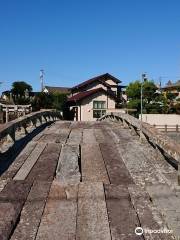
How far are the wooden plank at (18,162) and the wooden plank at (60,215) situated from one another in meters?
1.08

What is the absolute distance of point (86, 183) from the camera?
6.46 meters

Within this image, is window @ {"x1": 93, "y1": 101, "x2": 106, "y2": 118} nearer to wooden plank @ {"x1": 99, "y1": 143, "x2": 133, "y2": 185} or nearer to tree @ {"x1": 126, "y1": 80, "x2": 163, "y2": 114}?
tree @ {"x1": 126, "y1": 80, "x2": 163, "y2": 114}

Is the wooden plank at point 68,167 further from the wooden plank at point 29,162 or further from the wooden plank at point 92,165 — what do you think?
the wooden plank at point 29,162

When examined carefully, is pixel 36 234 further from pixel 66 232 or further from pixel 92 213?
pixel 92 213

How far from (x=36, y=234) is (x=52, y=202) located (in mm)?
1060

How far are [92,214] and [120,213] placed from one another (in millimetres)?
350

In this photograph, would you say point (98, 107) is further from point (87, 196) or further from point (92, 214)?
point (92, 214)

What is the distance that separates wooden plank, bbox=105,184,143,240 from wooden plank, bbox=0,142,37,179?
1823 mm

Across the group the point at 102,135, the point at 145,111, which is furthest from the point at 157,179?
the point at 145,111

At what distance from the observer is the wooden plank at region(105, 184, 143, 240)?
455 centimetres

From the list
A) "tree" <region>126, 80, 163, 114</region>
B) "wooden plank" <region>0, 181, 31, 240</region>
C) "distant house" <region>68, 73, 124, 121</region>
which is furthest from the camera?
"tree" <region>126, 80, 163, 114</region>

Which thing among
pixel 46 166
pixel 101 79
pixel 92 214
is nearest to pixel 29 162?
pixel 46 166

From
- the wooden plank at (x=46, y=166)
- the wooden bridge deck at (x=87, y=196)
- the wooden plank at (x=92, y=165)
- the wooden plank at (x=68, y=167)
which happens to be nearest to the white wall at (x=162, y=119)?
the wooden plank at (x=92, y=165)

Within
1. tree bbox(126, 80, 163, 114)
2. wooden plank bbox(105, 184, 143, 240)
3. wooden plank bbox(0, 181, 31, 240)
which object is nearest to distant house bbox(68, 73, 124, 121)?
Answer: tree bbox(126, 80, 163, 114)
